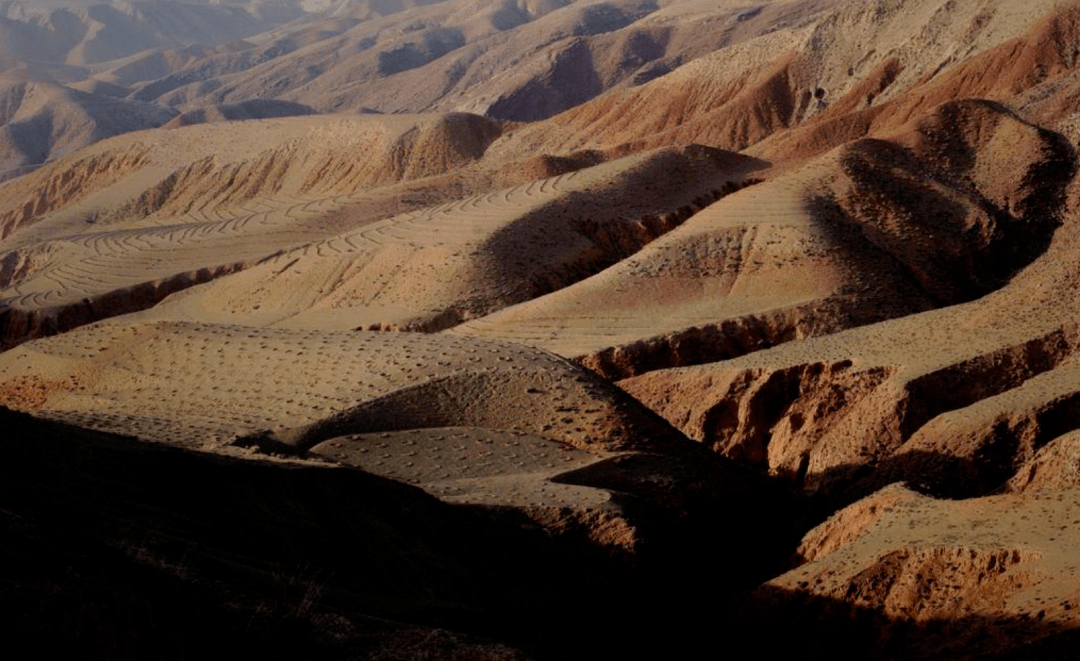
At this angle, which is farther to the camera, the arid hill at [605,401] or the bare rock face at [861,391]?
the bare rock face at [861,391]

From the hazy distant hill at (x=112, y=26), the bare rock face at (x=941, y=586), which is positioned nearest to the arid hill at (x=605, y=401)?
the bare rock face at (x=941, y=586)

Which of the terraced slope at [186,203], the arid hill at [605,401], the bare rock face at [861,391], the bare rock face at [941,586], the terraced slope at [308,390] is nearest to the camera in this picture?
the arid hill at [605,401]

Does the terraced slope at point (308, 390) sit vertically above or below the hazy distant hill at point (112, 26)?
below

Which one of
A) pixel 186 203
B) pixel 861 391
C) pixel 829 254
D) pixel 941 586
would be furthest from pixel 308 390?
pixel 186 203

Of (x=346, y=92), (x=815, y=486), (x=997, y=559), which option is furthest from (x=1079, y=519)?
(x=346, y=92)

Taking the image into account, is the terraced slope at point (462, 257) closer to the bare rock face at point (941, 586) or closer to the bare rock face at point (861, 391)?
the bare rock face at point (861, 391)

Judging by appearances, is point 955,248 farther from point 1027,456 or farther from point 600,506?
point 600,506

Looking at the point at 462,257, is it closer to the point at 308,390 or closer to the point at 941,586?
the point at 308,390

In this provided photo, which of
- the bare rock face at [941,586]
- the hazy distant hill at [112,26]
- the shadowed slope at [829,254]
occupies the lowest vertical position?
the bare rock face at [941,586]
